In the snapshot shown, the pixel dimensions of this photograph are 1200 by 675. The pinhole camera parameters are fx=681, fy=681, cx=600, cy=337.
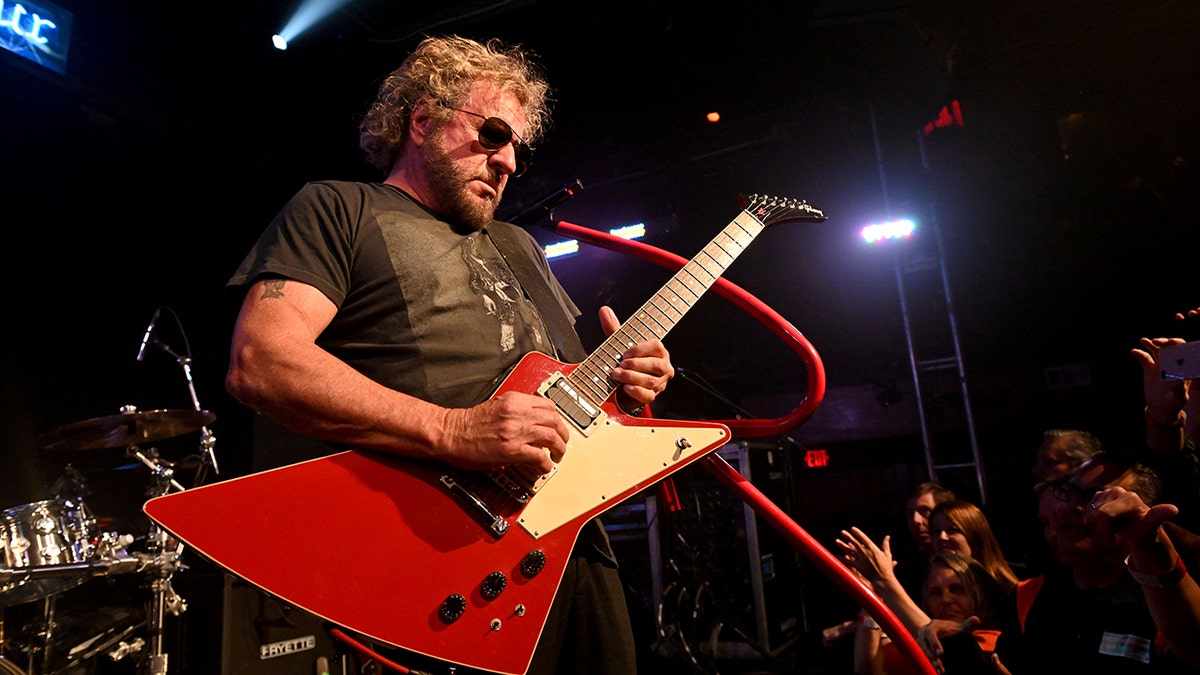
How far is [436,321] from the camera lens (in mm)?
1844

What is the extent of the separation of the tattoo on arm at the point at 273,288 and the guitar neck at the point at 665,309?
0.78 metres

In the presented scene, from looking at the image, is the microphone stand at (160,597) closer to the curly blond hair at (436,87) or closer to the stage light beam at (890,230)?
the curly blond hair at (436,87)

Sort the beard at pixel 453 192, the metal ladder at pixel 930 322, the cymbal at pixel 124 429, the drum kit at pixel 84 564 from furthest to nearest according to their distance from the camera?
the metal ladder at pixel 930 322 < the cymbal at pixel 124 429 < the drum kit at pixel 84 564 < the beard at pixel 453 192

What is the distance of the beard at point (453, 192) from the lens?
7.02 ft

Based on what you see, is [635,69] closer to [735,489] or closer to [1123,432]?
[735,489]

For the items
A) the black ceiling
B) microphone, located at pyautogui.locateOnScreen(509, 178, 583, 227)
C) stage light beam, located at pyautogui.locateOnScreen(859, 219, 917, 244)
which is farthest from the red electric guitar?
stage light beam, located at pyautogui.locateOnScreen(859, 219, 917, 244)

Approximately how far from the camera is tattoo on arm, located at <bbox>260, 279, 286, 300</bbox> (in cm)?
165

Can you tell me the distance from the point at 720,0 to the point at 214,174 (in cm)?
525

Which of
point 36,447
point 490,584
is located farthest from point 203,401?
point 490,584

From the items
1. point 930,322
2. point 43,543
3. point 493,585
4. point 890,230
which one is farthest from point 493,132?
point 930,322

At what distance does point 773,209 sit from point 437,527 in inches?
60.3

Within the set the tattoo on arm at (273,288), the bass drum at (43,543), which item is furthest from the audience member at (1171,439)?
the bass drum at (43,543)

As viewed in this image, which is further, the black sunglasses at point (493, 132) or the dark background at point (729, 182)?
the dark background at point (729, 182)

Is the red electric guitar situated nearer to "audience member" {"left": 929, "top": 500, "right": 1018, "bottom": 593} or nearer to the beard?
the beard
